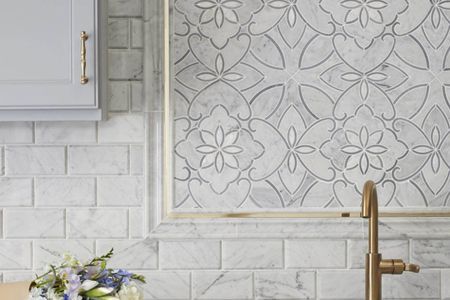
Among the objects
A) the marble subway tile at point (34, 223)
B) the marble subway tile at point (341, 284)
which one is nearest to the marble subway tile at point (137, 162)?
the marble subway tile at point (34, 223)

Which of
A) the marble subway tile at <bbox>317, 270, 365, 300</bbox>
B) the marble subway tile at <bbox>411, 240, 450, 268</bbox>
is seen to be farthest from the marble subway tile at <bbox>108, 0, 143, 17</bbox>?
the marble subway tile at <bbox>411, 240, 450, 268</bbox>

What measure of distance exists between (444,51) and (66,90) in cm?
107

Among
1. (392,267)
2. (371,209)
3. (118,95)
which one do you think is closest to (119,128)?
(118,95)

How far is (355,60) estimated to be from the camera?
1979mm

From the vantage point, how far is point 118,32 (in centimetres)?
195

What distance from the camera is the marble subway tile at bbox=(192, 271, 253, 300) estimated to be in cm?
197

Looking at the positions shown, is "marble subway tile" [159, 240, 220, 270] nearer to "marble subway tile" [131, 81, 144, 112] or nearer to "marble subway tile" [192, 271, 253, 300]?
"marble subway tile" [192, 271, 253, 300]

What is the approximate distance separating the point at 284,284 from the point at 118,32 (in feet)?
2.81

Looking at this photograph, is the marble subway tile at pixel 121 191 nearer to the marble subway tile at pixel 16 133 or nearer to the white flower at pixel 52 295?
the marble subway tile at pixel 16 133

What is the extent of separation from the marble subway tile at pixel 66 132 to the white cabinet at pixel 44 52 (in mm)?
246

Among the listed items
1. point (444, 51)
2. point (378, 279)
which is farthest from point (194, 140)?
point (444, 51)

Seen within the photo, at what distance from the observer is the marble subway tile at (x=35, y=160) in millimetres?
1954

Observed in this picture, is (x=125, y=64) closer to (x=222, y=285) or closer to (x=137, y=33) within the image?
(x=137, y=33)

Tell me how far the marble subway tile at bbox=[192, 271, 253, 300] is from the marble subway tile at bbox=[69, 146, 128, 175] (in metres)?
0.38
